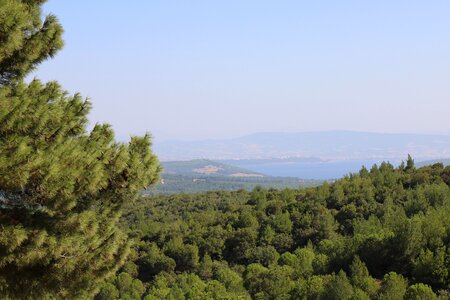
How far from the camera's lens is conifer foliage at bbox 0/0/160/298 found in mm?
5641

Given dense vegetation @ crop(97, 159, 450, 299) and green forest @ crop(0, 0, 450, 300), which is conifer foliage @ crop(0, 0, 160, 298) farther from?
dense vegetation @ crop(97, 159, 450, 299)

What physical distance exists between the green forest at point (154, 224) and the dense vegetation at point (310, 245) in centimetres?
11

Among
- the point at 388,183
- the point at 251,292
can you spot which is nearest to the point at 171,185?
the point at 388,183

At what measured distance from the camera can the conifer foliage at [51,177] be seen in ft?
18.5

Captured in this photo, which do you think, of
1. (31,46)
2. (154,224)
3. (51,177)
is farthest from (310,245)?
(51,177)

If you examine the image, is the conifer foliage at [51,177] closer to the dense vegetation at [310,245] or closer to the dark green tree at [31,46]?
the dark green tree at [31,46]

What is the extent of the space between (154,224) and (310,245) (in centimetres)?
1788

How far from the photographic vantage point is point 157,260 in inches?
1690

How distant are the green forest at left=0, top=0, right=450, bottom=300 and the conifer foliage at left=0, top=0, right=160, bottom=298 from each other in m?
0.02

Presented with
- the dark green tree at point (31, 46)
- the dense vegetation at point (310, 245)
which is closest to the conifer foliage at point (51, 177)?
the dark green tree at point (31, 46)

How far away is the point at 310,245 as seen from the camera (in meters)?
41.4

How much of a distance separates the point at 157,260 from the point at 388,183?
969 inches

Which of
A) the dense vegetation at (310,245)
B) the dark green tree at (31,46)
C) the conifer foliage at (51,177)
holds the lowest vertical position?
the dense vegetation at (310,245)

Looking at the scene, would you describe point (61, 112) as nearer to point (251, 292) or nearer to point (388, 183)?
point (251, 292)
